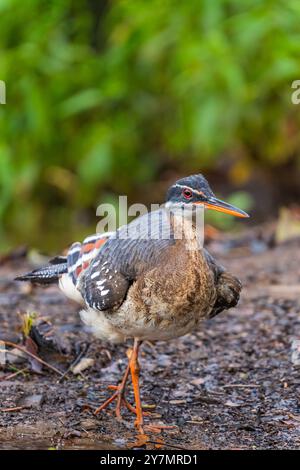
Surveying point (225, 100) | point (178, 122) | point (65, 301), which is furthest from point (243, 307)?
point (178, 122)

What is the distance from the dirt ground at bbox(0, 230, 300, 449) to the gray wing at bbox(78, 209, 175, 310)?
23.4 inches

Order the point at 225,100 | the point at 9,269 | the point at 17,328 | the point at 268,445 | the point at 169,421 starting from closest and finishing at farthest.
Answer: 1. the point at 268,445
2. the point at 169,421
3. the point at 17,328
4. the point at 9,269
5. the point at 225,100

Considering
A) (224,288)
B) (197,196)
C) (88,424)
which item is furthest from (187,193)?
(88,424)

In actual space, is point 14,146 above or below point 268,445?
above

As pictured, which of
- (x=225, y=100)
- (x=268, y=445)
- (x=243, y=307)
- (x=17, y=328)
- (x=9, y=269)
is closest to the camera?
(x=268, y=445)

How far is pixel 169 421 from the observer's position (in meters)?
5.01

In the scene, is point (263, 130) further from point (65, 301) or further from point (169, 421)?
point (169, 421)

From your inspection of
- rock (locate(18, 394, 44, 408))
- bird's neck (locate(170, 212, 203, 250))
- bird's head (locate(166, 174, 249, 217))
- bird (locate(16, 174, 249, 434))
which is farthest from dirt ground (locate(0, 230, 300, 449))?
bird's head (locate(166, 174, 249, 217))

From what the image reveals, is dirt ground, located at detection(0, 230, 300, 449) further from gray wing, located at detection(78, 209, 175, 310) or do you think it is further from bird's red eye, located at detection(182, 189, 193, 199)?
bird's red eye, located at detection(182, 189, 193, 199)

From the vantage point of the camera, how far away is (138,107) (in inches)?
481

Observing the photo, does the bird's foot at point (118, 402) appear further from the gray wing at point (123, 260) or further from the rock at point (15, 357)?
the rock at point (15, 357)

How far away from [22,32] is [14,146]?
150cm

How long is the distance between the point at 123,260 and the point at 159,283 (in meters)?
0.32

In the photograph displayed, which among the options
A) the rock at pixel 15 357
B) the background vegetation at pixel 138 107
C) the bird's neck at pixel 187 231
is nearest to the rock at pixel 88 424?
the rock at pixel 15 357
